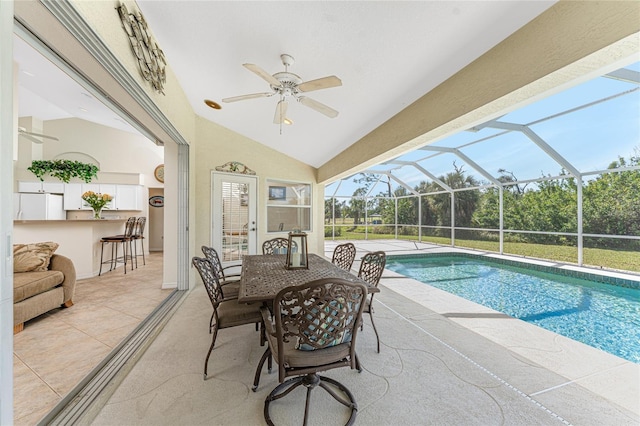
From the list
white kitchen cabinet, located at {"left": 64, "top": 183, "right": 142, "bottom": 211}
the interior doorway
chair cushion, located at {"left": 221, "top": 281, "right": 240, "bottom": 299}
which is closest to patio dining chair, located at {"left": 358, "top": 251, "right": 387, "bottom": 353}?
chair cushion, located at {"left": 221, "top": 281, "right": 240, "bottom": 299}

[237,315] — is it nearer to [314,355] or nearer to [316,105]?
[314,355]

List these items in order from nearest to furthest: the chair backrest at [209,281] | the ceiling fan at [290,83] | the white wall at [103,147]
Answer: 1. the chair backrest at [209,281]
2. the ceiling fan at [290,83]
3. the white wall at [103,147]

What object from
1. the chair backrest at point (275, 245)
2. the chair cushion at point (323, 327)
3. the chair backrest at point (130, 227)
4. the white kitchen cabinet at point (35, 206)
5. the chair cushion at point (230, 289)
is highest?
the white kitchen cabinet at point (35, 206)

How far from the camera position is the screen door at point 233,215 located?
4680mm

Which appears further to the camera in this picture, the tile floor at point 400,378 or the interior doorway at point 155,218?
the interior doorway at point 155,218

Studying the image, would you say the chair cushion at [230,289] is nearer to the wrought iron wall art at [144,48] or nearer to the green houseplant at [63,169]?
the wrought iron wall art at [144,48]

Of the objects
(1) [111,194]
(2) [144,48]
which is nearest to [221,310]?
(2) [144,48]

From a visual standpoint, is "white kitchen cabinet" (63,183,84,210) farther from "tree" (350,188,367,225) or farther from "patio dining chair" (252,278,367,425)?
"tree" (350,188,367,225)

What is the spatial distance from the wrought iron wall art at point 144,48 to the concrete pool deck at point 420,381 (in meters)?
2.55

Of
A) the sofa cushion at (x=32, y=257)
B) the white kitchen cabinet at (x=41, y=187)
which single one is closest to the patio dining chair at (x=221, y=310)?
the sofa cushion at (x=32, y=257)

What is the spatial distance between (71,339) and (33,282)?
0.89 meters

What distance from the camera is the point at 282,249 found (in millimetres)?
3531

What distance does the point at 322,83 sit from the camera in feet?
6.84

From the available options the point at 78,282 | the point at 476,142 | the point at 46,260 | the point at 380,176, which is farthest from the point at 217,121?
the point at 380,176
